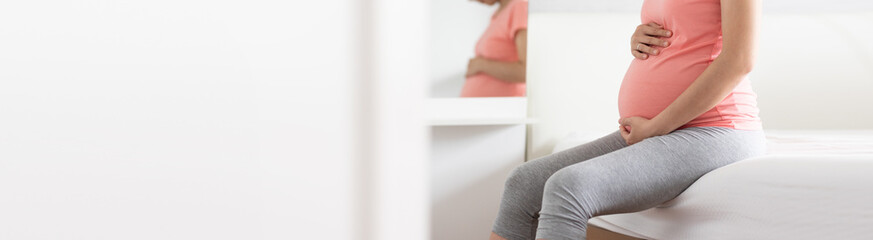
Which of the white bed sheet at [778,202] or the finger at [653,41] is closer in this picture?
the white bed sheet at [778,202]

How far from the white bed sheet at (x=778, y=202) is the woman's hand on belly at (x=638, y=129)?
10cm

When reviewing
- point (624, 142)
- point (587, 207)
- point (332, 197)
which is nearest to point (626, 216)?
point (624, 142)

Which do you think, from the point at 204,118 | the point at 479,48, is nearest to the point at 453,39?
the point at 479,48

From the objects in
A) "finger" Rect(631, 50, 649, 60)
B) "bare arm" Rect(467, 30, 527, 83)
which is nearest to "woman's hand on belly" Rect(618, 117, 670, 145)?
"finger" Rect(631, 50, 649, 60)

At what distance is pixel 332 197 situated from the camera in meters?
0.18

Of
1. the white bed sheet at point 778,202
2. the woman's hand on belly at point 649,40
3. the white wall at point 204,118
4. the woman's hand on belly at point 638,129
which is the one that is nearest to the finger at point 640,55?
the woman's hand on belly at point 649,40

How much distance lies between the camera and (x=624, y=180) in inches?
38.3

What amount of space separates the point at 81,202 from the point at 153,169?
0.7 inches

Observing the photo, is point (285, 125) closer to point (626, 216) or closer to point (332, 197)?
point (332, 197)

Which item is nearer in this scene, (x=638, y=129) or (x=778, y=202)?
(x=778, y=202)

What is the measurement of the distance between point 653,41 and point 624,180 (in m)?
0.26

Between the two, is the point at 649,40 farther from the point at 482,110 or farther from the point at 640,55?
the point at 482,110

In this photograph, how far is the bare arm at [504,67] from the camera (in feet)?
5.73

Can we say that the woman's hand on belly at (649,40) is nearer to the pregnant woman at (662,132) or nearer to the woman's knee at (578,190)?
the pregnant woman at (662,132)
